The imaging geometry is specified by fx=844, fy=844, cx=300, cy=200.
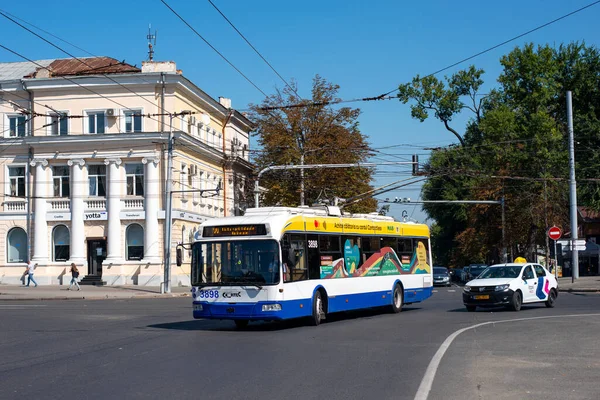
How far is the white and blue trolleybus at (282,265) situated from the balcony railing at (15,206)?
3467cm

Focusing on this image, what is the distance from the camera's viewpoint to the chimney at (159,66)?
5412cm

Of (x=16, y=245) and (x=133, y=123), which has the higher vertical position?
(x=133, y=123)

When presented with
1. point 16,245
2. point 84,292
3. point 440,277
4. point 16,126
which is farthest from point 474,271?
point 16,126

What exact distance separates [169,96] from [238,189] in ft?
52.1

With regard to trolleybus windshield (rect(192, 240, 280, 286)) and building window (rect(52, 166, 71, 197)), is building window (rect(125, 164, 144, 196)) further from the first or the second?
trolleybus windshield (rect(192, 240, 280, 286))

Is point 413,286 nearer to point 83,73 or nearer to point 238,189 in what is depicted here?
point 83,73

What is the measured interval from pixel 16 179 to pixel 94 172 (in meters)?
5.38

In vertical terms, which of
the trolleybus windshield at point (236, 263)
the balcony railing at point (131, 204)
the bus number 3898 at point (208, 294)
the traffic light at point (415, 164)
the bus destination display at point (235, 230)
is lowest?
the bus number 3898 at point (208, 294)

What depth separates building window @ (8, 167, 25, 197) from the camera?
5397 centimetres

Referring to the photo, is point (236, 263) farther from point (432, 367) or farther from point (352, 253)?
point (432, 367)

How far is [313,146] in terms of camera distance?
5606 centimetres

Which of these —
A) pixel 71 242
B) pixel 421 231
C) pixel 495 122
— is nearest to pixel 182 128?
pixel 71 242

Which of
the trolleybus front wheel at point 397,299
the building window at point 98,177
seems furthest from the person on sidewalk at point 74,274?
the trolleybus front wheel at point 397,299

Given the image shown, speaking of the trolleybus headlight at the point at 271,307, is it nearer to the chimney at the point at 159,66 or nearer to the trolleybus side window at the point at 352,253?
the trolleybus side window at the point at 352,253
